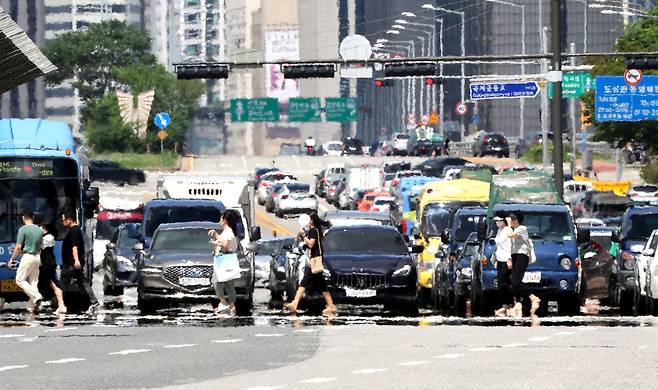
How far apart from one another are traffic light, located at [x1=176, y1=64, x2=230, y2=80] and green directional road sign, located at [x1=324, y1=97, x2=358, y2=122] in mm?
112280

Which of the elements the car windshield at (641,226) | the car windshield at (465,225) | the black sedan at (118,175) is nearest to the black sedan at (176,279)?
the car windshield at (465,225)

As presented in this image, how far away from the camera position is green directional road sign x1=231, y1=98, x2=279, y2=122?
164625 mm

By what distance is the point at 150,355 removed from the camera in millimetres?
22875

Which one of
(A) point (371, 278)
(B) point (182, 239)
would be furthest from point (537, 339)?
(B) point (182, 239)

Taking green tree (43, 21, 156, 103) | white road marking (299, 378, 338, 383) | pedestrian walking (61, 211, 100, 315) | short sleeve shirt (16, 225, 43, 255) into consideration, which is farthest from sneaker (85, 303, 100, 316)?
green tree (43, 21, 156, 103)

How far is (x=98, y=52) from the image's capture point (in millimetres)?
186375

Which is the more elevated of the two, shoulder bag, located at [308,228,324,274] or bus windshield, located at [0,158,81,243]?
bus windshield, located at [0,158,81,243]

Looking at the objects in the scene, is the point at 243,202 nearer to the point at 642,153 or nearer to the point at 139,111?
the point at 642,153

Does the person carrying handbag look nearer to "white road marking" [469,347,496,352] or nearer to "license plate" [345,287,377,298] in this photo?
"license plate" [345,287,377,298]

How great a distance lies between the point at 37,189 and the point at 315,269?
19.8 feet

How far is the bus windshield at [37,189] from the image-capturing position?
35625 millimetres

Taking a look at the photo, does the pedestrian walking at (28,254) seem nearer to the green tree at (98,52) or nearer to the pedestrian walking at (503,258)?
the pedestrian walking at (503,258)

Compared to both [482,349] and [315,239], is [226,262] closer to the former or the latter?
[315,239]

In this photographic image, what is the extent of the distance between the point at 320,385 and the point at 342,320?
1174cm
